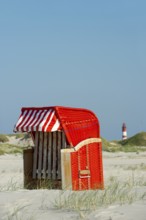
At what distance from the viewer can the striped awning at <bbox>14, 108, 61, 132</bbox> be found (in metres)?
11.8

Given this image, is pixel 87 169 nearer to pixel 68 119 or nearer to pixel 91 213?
pixel 68 119

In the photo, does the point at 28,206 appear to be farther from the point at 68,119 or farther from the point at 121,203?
the point at 68,119

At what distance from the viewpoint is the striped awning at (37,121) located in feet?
38.7

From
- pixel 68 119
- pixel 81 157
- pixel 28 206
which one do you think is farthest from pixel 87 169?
pixel 28 206

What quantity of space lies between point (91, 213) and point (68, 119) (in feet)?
18.0

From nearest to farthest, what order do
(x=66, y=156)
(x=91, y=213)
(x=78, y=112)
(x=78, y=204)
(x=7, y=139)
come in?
(x=91, y=213) < (x=78, y=204) < (x=66, y=156) < (x=78, y=112) < (x=7, y=139)

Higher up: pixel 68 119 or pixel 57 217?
pixel 68 119

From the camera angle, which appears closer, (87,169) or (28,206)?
(28,206)

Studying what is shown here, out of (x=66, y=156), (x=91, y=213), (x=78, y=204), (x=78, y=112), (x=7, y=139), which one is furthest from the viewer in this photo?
(x=7, y=139)

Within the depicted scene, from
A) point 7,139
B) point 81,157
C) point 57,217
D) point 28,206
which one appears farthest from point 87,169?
point 7,139

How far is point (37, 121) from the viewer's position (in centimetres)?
1212

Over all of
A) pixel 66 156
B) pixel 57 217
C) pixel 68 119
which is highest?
pixel 68 119

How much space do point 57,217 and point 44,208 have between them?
69cm

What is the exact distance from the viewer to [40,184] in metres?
12.3
